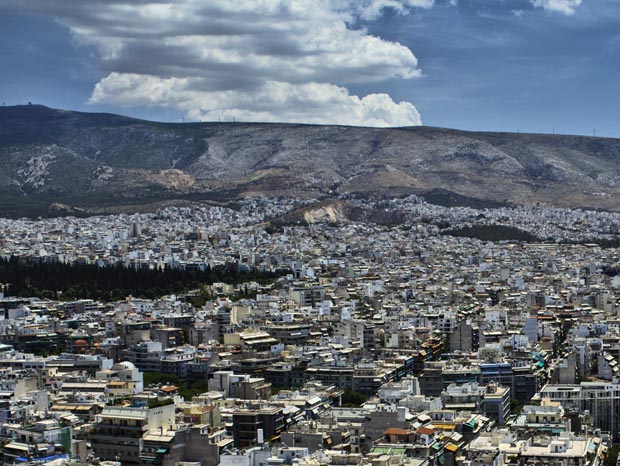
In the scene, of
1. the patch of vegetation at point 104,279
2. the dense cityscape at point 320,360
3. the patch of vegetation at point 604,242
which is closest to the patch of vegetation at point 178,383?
the dense cityscape at point 320,360

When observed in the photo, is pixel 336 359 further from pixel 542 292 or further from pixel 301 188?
pixel 301 188

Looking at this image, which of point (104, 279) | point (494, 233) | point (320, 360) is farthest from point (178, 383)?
point (494, 233)

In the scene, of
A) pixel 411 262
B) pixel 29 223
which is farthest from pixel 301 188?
pixel 411 262

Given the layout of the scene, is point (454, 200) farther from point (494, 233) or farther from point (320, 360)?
point (320, 360)

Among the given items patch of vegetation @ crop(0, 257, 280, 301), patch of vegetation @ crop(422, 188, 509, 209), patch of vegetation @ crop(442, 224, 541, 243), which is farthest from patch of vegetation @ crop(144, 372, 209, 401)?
patch of vegetation @ crop(422, 188, 509, 209)

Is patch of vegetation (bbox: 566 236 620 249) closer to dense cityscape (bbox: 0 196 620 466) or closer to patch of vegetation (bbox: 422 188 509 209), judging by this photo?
dense cityscape (bbox: 0 196 620 466)

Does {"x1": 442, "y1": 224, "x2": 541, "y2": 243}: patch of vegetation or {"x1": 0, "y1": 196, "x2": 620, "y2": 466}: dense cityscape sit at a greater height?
{"x1": 442, "y1": 224, "x2": 541, "y2": 243}: patch of vegetation
